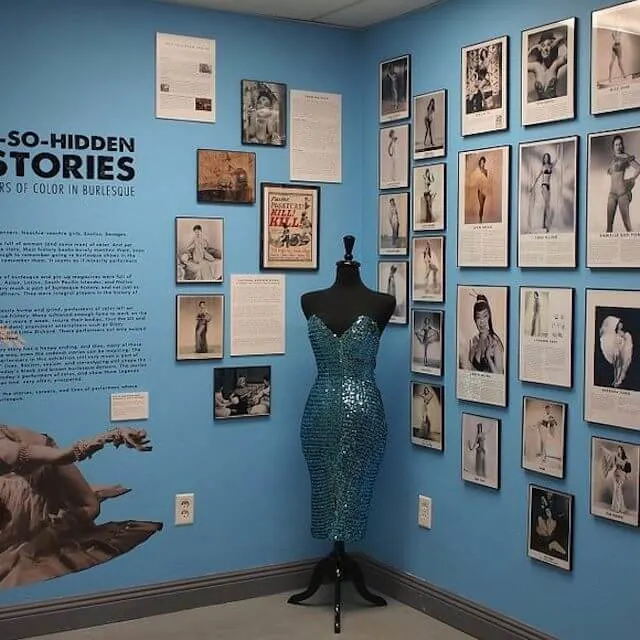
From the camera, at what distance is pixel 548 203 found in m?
3.31

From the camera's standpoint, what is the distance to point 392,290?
13.5 ft

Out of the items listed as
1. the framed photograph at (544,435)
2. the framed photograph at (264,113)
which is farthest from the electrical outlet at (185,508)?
the framed photograph at (264,113)

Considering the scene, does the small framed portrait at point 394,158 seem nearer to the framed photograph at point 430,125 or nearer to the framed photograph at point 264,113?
the framed photograph at point 430,125

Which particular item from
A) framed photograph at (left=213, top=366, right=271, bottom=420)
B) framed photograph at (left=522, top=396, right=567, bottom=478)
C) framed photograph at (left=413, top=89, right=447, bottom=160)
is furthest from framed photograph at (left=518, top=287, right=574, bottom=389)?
framed photograph at (left=213, top=366, right=271, bottom=420)

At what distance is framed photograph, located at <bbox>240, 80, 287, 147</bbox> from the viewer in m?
4.00

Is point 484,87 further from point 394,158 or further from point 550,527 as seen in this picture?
point 550,527

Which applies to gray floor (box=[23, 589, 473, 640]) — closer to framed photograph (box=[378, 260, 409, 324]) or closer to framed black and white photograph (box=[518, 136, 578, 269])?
framed photograph (box=[378, 260, 409, 324])

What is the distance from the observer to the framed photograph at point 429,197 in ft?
12.5

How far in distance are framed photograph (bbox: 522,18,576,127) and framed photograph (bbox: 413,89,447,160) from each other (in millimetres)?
450

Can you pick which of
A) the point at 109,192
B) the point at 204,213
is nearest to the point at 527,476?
the point at 204,213

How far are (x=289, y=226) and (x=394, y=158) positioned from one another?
1.72 feet

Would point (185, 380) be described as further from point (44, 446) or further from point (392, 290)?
point (392, 290)

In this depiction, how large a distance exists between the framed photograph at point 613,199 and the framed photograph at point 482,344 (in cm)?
47

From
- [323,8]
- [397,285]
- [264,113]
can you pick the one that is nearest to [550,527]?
[397,285]
